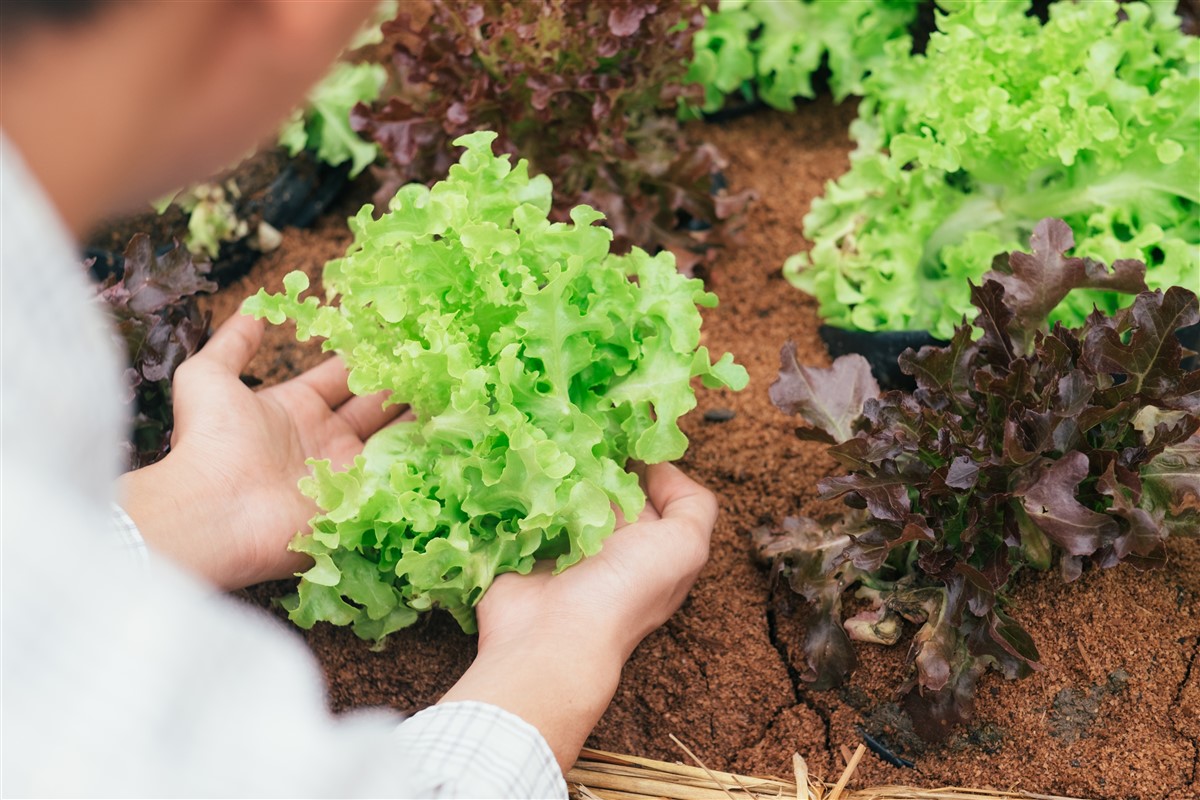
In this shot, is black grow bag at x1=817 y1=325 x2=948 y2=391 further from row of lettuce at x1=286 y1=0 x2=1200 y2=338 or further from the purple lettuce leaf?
the purple lettuce leaf

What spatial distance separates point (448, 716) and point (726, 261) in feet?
5.70

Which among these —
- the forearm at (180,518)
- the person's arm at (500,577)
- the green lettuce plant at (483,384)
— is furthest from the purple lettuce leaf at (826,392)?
the forearm at (180,518)

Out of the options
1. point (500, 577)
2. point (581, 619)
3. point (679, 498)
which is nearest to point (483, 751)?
point (581, 619)

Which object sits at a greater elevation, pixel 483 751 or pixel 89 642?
pixel 89 642

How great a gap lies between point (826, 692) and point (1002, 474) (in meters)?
0.57

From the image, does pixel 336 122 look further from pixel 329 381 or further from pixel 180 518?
pixel 180 518

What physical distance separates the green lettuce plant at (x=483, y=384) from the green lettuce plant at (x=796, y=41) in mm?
1285

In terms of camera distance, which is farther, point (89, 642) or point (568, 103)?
point (568, 103)

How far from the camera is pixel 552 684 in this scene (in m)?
1.67

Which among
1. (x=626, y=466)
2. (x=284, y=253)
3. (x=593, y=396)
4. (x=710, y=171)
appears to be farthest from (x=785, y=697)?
(x=284, y=253)

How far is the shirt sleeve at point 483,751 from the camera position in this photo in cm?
143

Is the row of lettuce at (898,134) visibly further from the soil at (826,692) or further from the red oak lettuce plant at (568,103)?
the soil at (826,692)

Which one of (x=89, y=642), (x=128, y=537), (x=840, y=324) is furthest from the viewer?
(x=840, y=324)

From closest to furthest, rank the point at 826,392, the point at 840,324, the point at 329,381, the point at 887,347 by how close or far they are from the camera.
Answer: the point at 826,392 → the point at 329,381 → the point at 887,347 → the point at 840,324
